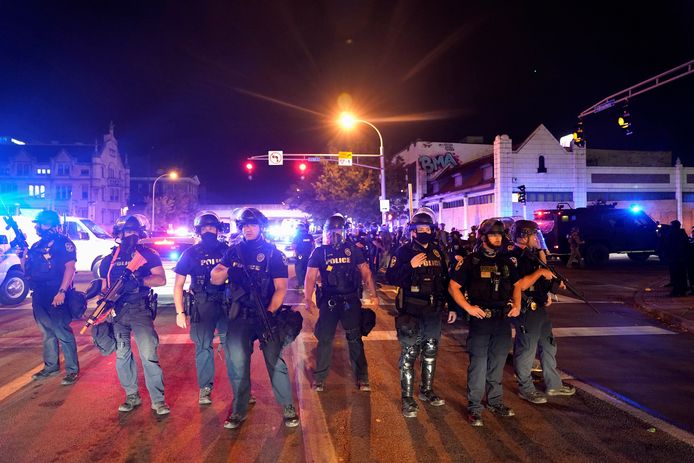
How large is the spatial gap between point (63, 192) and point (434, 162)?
4376 centimetres

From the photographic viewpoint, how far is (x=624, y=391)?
18.0ft

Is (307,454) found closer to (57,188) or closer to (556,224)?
(556,224)

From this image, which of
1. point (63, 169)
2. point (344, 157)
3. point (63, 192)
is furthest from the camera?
point (63, 169)

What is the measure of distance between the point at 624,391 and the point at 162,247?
1151 cm

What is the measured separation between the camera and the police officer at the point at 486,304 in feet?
14.9

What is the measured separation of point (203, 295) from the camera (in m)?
→ 4.88

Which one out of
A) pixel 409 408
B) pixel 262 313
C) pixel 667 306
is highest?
pixel 262 313

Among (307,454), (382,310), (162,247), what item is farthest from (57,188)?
(307,454)

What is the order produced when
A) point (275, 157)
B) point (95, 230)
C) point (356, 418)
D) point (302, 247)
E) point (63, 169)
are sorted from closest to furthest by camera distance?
point (356, 418) → point (302, 247) → point (95, 230) → point (275, 157) → point (63, 169)

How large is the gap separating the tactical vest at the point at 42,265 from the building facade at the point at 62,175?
190ft

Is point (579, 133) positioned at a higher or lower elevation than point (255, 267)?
higher

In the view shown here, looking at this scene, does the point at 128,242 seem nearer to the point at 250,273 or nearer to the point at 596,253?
the point at 250,273

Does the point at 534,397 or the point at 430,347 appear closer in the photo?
the point at 430,347

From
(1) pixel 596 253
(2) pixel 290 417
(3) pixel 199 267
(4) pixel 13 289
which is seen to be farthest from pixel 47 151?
(2) pixel 290 417
